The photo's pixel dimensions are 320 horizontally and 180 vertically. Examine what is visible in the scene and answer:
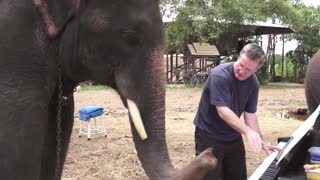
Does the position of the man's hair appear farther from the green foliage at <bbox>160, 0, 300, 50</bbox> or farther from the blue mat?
the green foliage at <bbox>160, 0, 300, 50</bbox>

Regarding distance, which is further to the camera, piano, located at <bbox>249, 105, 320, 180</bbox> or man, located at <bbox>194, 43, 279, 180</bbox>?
man, located at <bbox>194, 43, 279, 180</bbox>

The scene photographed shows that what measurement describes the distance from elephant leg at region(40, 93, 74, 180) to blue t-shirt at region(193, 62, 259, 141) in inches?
71.9

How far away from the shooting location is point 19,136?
2.07 m

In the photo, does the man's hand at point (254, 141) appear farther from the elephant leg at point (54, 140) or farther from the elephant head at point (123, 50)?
the elephant head at point (123, 50)

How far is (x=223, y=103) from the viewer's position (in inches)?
166

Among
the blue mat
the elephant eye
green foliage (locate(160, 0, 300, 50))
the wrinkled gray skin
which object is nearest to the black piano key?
the elephant eye

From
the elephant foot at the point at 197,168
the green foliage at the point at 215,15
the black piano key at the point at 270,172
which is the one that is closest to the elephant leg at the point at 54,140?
the elephant foot at the point at 197,168

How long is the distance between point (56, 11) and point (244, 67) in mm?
2372

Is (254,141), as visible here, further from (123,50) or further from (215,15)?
(215,15)

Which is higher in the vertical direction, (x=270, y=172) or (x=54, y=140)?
(x=54, y=140)

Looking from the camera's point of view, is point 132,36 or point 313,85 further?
point 313,85

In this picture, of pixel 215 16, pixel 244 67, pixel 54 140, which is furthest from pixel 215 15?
pixel 54 140

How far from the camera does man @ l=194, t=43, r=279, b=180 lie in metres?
4.15

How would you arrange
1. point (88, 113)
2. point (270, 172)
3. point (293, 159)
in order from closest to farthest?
point (270, 172) → point (293, 159) → point (88, 113)
